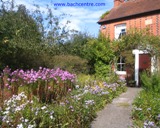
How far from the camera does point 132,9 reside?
1847 centimetres

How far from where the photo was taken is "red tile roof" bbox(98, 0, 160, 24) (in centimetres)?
1669

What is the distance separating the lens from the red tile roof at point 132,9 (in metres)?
16.7

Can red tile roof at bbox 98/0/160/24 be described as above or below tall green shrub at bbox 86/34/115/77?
above

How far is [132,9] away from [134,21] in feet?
5.31

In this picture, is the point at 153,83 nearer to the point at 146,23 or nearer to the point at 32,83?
the point at 32,83

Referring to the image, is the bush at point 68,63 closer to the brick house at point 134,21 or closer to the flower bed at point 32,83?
the brick house at point 134,21

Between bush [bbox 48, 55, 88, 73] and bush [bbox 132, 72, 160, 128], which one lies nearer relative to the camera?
bush [bbox 132, 72, 160, 128]

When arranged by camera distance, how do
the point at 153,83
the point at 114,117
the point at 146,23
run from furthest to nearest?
the point at 146,23
the point at 153,83
the point at 114,117

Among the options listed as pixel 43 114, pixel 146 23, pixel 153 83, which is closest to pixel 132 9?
pixel 146 23

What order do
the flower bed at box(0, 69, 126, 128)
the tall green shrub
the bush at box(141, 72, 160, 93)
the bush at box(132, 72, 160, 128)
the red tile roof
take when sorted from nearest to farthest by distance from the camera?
the flower bed at box(0, 69, 126, 128) → the bush at box(132, 72, 160, 128) → the bush at box(141, 72, 160, 93) → the red tile roof → the tall green shrub

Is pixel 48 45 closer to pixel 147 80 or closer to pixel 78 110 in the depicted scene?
pixel 147 80

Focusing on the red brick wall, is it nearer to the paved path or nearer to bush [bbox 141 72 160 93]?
bush [bbox 141 72 160 93]

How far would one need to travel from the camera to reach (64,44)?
18.5m

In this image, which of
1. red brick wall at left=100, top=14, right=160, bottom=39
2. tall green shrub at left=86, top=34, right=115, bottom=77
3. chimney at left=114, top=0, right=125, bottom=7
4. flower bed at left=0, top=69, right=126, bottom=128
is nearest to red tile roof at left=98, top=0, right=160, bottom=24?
red brick wall at left=100, top=14, right=160, bottom=39
